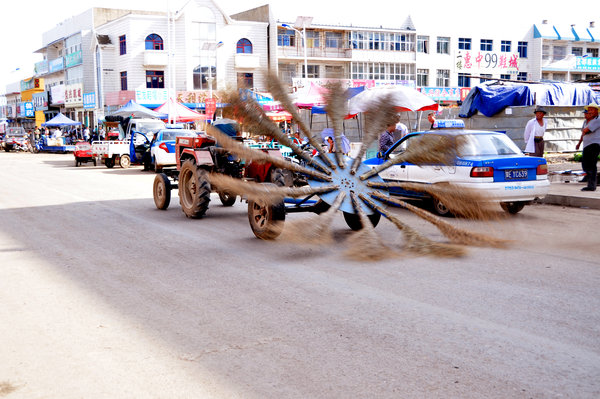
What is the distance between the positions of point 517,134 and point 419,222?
495 inches

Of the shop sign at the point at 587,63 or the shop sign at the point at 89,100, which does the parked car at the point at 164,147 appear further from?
the shop sign at the point at 587,63

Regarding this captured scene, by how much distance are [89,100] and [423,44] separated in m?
33.4

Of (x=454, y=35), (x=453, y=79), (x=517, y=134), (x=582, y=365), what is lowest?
(x=582, y=365)

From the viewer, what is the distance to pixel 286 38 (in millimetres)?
57031

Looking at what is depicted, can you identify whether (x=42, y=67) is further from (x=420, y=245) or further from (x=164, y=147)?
(x=420, y=245)

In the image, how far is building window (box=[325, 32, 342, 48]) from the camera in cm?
5881

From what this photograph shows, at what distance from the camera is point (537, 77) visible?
6638cm

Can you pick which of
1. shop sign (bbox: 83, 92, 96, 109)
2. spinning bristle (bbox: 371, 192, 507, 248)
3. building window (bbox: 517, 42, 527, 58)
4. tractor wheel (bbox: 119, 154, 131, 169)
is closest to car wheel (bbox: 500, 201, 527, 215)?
spinning bristle (bbox: 371, 192, 507, 248)

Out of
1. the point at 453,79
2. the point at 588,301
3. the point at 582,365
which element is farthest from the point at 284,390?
the point at 453,79

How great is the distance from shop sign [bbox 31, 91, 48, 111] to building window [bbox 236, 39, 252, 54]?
29.5 m

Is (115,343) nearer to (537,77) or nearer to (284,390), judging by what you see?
(284,390)

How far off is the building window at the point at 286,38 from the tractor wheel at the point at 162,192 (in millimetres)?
46255

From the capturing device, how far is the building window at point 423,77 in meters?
62.2

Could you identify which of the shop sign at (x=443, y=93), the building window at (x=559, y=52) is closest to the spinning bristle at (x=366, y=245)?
the shop sign at (x=443, y=93)
